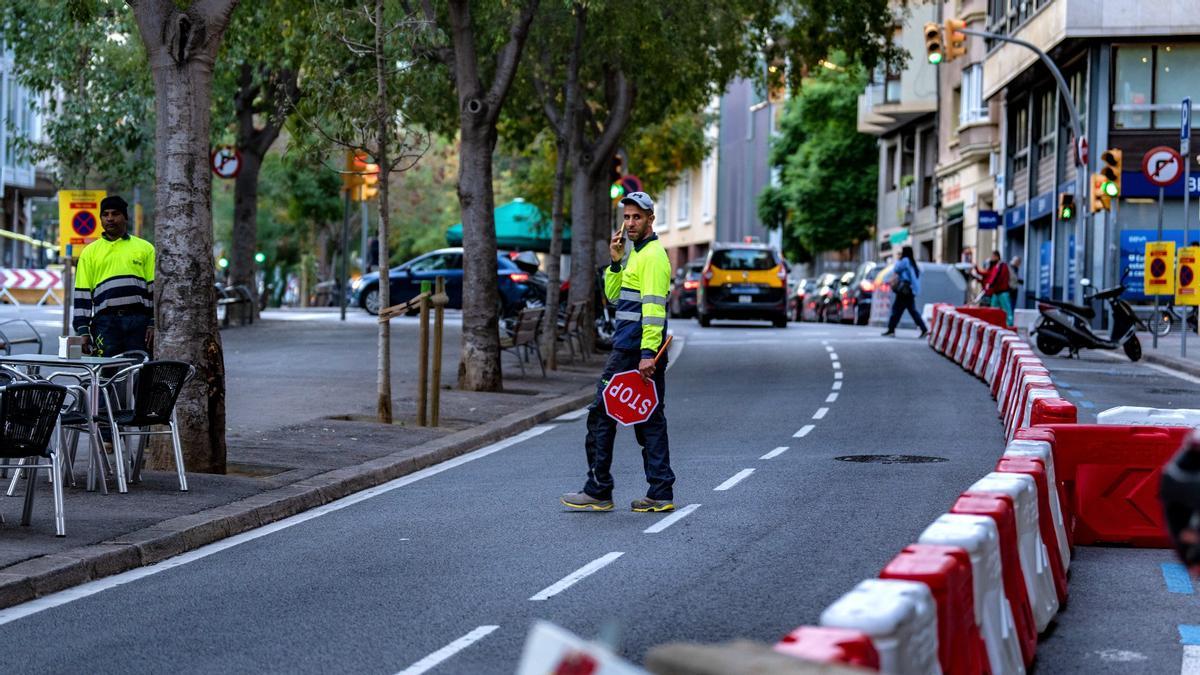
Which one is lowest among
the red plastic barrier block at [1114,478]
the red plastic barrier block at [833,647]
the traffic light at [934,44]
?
the red plastic barrier block at [1114,478]

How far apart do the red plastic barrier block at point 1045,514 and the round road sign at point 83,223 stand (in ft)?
57.7

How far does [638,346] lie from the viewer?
1178 cm

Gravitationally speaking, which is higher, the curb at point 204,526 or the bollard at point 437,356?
the bollard at point 437,356

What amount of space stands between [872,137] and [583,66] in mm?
41379

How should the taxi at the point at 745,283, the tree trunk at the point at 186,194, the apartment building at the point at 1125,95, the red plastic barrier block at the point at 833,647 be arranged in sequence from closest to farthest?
the red plastic barrier block at the point at 833,647 < the tree trunk at the point at 186,194 < the apartment building at the point at 1125,95 < the taxi at the point at 745,283

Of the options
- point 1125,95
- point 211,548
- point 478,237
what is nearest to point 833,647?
point 211,548

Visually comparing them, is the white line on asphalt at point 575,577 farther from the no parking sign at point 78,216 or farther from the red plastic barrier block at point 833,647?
the no parking sign at point 78,216

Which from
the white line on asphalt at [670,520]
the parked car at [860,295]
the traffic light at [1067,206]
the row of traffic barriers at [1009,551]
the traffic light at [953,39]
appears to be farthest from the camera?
the parked car at [860,295]

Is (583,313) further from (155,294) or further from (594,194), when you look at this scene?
(155,294)

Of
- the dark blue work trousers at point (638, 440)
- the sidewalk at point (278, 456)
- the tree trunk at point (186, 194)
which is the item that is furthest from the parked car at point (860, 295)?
the dark blue work trousers at point (638, 440)

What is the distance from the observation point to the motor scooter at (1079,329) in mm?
28516

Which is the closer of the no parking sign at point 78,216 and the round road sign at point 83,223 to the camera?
the no parking sign at point 78,216

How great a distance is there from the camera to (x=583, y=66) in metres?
30.9

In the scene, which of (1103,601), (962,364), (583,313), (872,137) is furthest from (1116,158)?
(872,137)
